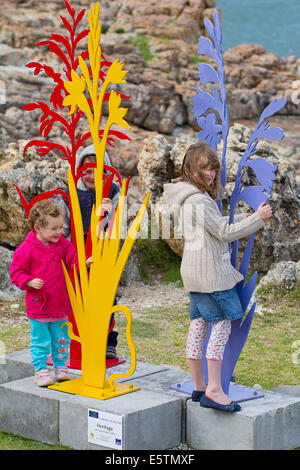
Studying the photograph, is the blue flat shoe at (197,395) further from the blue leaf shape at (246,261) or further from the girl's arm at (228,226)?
the girl's arm at (228,226)

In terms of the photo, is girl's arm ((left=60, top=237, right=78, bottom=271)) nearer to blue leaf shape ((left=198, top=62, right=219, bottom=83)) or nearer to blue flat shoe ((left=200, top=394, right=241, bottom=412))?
blue flat shoe ((left=200, top=394, right=241, bottom=412))

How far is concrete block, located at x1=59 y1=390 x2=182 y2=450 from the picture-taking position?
3377 mm

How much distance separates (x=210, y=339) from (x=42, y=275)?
105 centimetres

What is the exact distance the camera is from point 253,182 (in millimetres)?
7938

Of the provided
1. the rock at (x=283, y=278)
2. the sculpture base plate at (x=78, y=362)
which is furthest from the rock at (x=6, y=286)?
the sculpture base plate at (x=78, y=362)

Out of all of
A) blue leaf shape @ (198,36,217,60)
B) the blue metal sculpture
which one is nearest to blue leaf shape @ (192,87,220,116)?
the blue metal sculpture

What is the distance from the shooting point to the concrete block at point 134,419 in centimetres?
338

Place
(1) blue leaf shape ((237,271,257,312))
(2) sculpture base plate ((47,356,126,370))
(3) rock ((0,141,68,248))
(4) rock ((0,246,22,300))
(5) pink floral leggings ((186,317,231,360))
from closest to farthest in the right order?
1. (5) pink floral leggings ((186,317,231,360))
2. (1) blue leaf shape ((237,271,257,312))
3. (2) sculpture base plate ((47,356,126,370))
4. (4) rock ((0,246,22,300))
5. (3) rock ((0,141,68,248))

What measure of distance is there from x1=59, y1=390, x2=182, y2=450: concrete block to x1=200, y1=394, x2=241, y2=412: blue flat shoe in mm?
167

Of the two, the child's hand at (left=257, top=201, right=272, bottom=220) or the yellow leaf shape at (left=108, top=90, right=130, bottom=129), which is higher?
the yellow leaf shape at (left=108, top=90, right=130, bottom=129)
